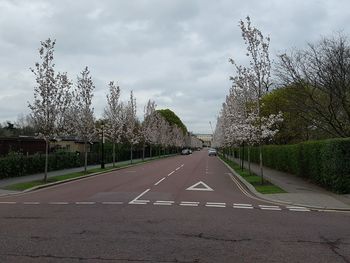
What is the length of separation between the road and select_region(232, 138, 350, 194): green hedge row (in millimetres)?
3928

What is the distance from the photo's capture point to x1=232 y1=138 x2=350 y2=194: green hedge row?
1773cm

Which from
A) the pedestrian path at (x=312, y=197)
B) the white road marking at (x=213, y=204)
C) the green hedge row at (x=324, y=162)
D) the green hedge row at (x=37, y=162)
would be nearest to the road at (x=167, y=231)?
the white road marking at (x=213, y=204)

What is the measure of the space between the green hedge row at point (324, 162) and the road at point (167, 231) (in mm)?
3928

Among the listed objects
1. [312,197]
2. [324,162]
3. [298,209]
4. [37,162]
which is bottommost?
[298,209]

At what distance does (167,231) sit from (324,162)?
11423mm

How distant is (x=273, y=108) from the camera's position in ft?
158

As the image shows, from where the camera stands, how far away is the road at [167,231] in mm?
7652

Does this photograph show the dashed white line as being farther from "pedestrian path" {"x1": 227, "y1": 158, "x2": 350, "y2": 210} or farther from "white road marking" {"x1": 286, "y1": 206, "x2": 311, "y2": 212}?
"pedestrian path" {"x1": 227, "y1": 158, "x2": 350, "y2": 210}

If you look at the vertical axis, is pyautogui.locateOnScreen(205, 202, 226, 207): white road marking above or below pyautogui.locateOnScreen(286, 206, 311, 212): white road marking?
above

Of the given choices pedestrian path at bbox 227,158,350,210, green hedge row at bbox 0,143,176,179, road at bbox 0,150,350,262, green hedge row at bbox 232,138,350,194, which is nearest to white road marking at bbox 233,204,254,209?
road at bbox 0,150,350,262

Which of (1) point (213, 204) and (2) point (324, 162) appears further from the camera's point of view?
(2) point (324, 162)

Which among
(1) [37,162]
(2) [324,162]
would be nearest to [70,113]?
(1) [37,162]

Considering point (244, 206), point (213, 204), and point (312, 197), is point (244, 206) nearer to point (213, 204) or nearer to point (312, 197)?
point (213, 204)

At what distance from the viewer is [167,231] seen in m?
9.81
